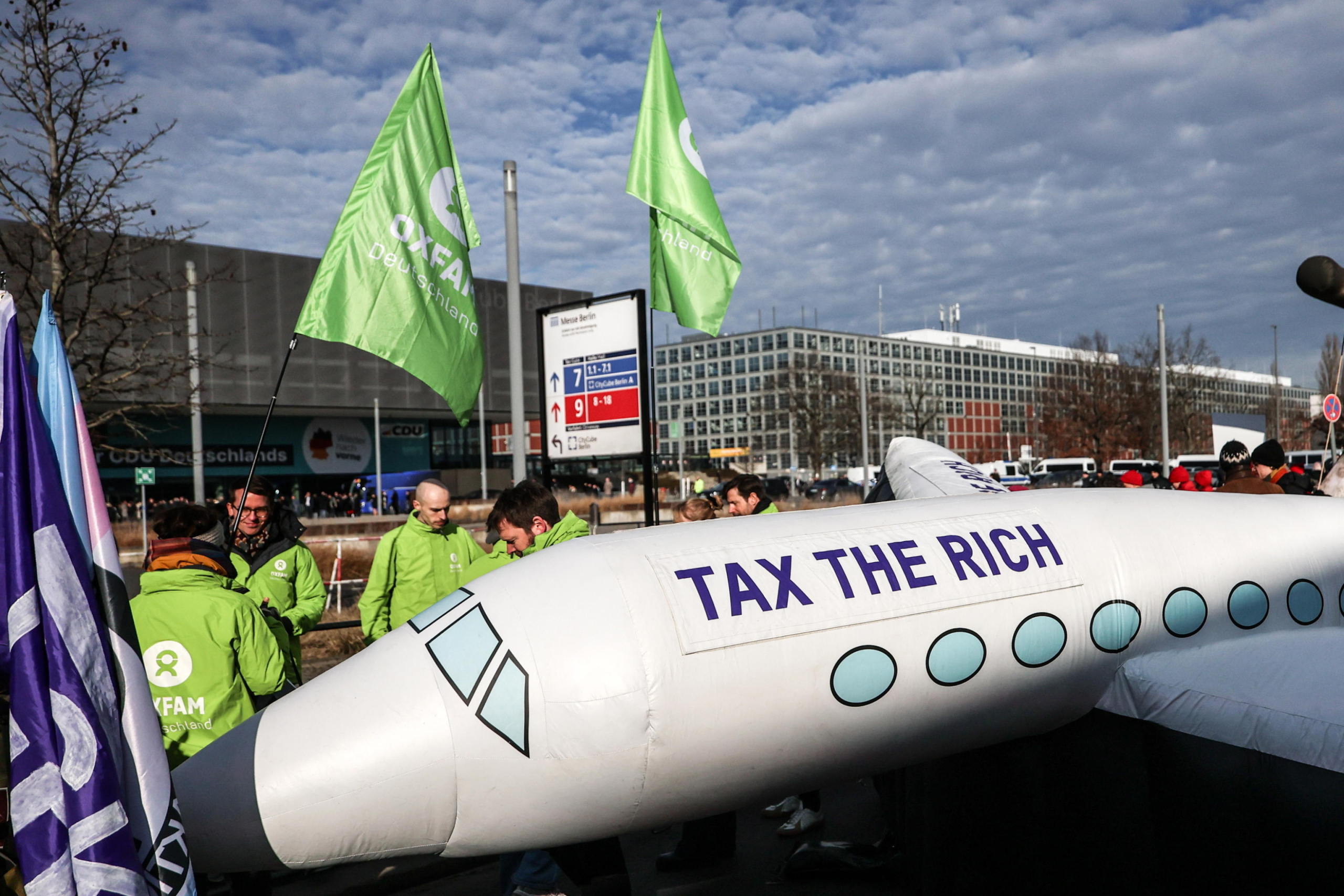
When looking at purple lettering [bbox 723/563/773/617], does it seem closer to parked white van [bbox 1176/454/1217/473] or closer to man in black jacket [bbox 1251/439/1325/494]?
man in black jacket [bbox 1251/439/1325/494]

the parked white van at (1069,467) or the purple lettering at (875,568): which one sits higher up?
the purple lettering at (875,568)

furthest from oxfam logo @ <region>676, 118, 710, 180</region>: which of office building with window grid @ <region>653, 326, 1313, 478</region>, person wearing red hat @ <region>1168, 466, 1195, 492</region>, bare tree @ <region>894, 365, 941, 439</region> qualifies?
office building with window grid @ <region>653, 326, 1313, 478</region>

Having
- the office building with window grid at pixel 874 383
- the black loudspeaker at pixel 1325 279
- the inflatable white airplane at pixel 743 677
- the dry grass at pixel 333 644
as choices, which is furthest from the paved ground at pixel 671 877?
the office building with window grid at pixel 874 383

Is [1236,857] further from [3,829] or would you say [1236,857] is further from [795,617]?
[3,829]

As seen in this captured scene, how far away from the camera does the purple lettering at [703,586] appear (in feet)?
11.5

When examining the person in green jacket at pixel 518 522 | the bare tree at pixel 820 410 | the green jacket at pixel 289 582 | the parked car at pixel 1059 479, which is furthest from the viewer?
the bare tree at pixel 820 410

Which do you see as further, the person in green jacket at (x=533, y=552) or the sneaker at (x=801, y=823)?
the sneaker at (x=801, y=823)

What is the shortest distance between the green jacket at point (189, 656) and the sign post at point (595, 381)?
15.6 ft

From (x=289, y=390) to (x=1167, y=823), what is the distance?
52.7m

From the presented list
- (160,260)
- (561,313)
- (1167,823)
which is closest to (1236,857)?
(1167,823)

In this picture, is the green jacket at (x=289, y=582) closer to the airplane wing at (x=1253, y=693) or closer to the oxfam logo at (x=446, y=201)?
the oxfam logo at (x=446, y=201)

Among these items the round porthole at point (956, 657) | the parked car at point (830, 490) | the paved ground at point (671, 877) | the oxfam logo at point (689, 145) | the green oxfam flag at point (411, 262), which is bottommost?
the parked car at point (830, 490)

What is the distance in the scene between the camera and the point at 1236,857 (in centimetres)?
360

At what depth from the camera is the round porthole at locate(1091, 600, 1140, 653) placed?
4090mm
